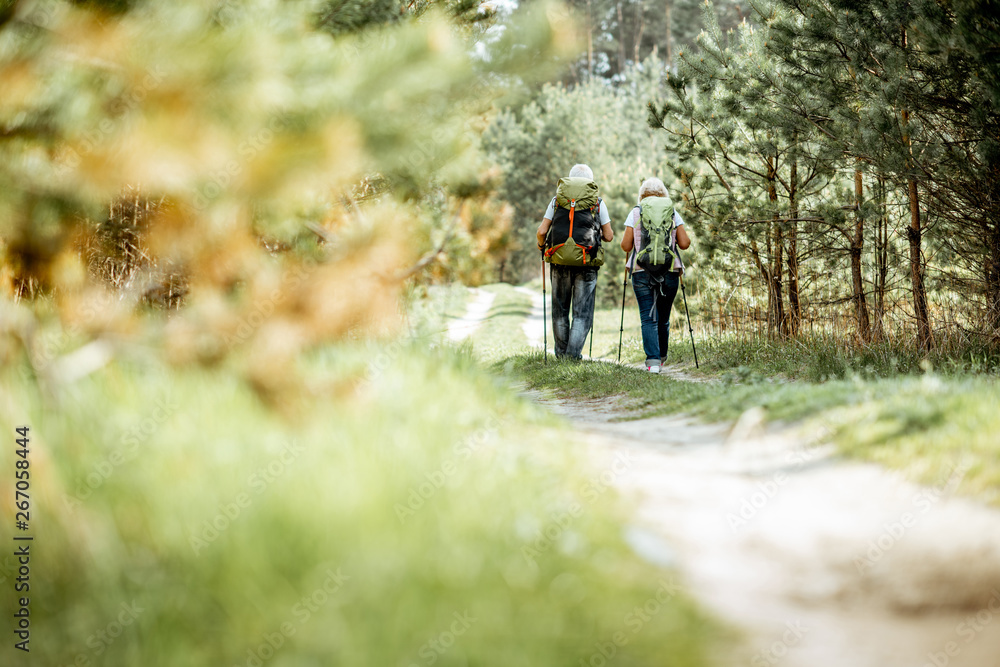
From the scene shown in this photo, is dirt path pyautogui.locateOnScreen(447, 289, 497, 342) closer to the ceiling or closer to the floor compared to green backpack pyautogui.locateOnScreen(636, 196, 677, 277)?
closer to the floor

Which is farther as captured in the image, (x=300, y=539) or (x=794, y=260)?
(x=794, y=260)

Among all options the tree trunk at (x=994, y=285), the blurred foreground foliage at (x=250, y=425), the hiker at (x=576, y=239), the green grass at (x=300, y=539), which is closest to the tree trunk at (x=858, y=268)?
the tree trunk at (x=994, y=285)

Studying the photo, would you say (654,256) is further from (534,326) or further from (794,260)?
(534,326)

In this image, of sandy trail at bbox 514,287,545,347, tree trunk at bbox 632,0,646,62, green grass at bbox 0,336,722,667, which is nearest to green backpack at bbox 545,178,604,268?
green grass at bbox 0,336,722,667

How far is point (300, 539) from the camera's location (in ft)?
7.47

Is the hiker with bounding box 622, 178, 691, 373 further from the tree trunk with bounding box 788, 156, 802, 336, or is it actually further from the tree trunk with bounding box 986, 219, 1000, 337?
the tree trunk with bounding box 986, 219, 1000, 337

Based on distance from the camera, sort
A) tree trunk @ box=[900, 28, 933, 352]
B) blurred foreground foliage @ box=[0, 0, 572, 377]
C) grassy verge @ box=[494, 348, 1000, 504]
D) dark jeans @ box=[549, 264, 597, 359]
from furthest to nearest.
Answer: dark jeans @ box=[549, 264, 597, 359]
tree trunk @ box=[900, 28, 933, 352]
grassy verge @ box=[494, 348, 1000, 504]
blurred foreground foliage @ box=[0, 0, 572, 377]

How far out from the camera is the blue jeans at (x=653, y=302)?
7805mm

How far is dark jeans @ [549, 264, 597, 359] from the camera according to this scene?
807 centimetres

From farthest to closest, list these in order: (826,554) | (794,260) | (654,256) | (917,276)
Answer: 1. (794,260)
2. (654,256)
3. (917,276)
4. (826,554)

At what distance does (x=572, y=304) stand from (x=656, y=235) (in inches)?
53.8

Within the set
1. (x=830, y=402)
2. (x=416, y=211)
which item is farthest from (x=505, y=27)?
(x=830, y=402)

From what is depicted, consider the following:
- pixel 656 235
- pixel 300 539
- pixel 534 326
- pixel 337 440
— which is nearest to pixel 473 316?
pixel 534 326

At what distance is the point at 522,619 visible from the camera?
211 cm
